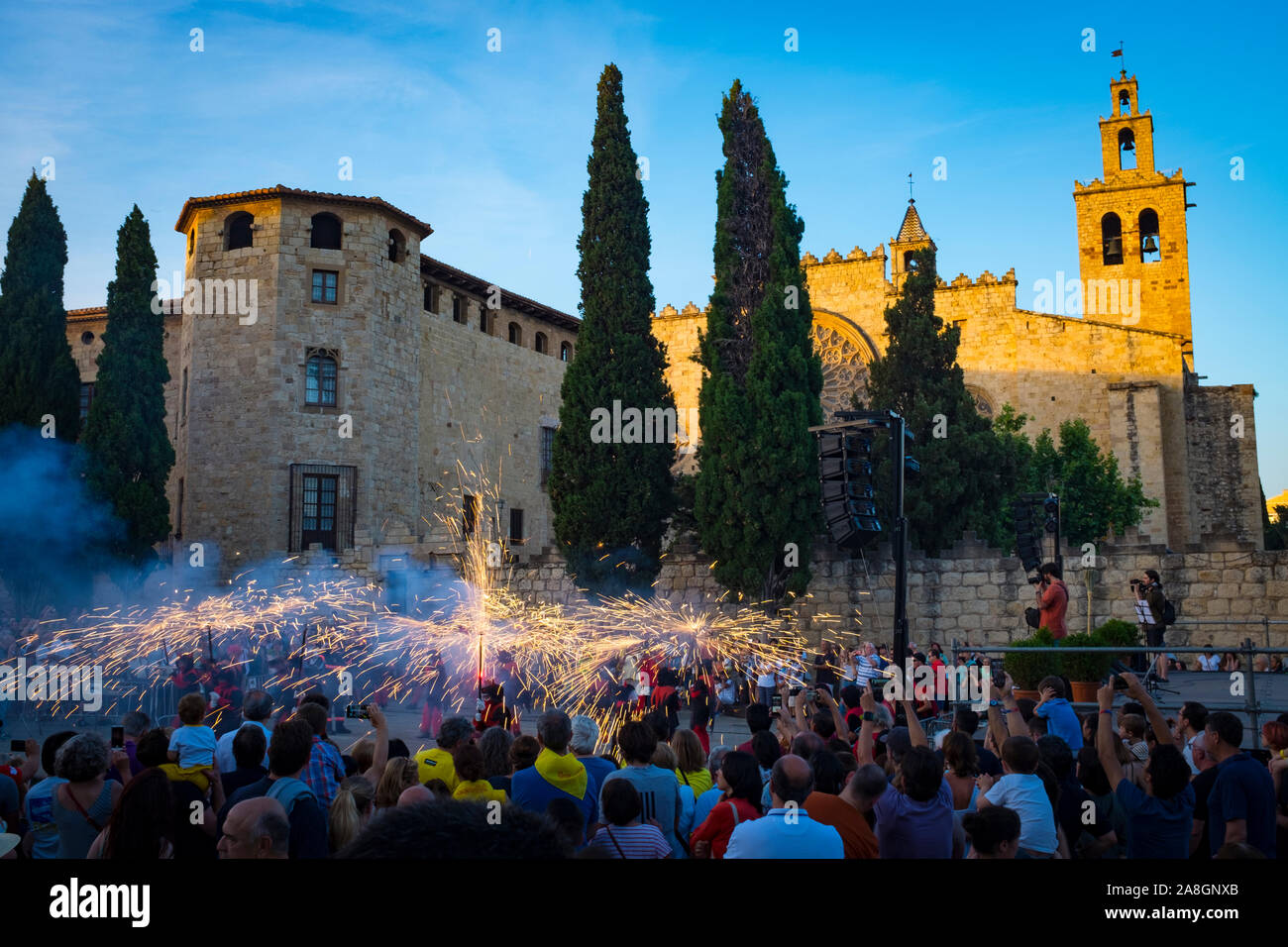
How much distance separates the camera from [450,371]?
2961 centimetres

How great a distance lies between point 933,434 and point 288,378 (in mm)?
15801

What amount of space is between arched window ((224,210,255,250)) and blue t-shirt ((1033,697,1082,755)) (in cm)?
2458

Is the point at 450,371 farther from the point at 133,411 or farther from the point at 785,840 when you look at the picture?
the point at 785,840

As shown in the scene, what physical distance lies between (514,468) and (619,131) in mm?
12597

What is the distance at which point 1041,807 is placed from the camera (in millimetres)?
4754

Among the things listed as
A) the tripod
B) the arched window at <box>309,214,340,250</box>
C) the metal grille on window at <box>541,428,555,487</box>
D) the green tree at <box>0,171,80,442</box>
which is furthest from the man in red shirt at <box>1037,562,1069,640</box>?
the metal grille on window at <box>541,428,555,487</box>

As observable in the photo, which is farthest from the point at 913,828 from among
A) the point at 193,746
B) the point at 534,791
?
the point at 193,746

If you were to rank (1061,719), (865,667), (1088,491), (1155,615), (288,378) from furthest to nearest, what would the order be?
1. (1088,491)
2. (288,378)
3. (865,667)
4. (1155,615)
5. (1061,719)

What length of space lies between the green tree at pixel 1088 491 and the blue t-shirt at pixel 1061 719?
25837mm

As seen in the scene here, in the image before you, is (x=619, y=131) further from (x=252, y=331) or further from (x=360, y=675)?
(x=360, y=675)
